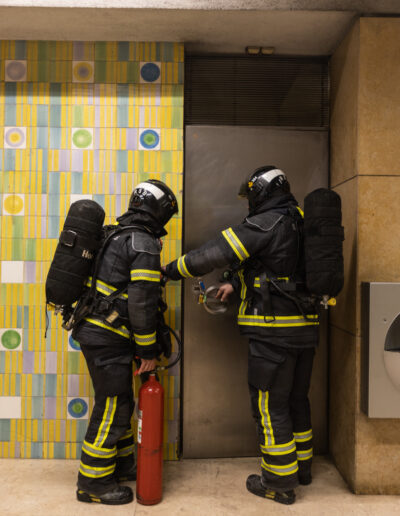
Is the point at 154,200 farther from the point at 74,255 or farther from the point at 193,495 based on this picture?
the point at 193,495

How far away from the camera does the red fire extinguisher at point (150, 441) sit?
8.53ft

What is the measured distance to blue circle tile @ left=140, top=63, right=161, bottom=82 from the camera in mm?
3268

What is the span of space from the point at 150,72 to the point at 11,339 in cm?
230

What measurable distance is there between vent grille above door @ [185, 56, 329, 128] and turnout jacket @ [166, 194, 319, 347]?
3.61 ft

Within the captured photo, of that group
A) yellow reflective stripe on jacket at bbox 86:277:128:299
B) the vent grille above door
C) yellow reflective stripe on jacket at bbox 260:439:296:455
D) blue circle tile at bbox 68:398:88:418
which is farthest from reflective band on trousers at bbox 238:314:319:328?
the vent grille above door

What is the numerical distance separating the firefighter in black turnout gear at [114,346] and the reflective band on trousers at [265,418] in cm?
72

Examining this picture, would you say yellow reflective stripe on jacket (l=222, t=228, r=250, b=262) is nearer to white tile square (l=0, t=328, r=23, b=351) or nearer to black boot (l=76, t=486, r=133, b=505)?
black boot (l=76, t=486, r=133, b=505)

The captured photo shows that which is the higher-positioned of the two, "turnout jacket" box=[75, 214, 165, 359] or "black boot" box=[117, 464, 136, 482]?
"turnout jacket" box=[75, 214, 165, 359]

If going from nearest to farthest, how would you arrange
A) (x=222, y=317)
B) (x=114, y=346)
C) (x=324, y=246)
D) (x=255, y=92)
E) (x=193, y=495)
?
(x=324, y=246), (x=114, y=346), (x=193, y=495), (x=222, y=317), (x=255, y=92)

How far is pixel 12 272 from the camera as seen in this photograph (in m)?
3.24

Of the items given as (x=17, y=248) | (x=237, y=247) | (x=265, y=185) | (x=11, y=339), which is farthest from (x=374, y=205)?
(x=11, y=339)

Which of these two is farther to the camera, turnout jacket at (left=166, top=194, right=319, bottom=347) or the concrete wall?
the concrete wall

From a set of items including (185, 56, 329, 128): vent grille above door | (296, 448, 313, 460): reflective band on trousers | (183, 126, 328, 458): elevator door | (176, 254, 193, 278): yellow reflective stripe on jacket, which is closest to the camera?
(176, 254, 193, 278): yellow reflective stripe on jacket

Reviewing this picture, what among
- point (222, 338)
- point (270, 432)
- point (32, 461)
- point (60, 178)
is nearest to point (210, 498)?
point (270, 432)
